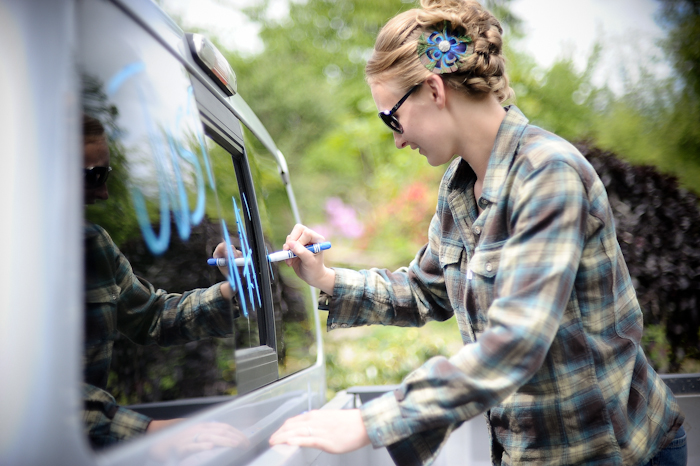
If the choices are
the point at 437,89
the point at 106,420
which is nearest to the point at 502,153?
the point at 437,89

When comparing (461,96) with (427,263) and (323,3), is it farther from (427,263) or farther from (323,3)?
(323,3)

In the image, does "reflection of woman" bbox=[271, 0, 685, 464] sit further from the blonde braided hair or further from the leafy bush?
the leafy bush

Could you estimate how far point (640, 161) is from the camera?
496 centimetres

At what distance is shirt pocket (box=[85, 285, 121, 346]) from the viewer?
0.75 metres

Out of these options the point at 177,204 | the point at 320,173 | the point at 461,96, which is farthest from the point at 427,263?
the point at 320,173

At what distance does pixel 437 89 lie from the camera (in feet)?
4.69

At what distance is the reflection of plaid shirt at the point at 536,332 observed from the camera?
1067mm

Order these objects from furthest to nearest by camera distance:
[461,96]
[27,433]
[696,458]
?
[696,458], [461,96], [27,433]

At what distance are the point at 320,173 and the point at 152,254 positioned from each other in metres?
7.38

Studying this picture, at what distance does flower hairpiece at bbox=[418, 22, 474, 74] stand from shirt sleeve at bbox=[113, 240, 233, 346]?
77 cm

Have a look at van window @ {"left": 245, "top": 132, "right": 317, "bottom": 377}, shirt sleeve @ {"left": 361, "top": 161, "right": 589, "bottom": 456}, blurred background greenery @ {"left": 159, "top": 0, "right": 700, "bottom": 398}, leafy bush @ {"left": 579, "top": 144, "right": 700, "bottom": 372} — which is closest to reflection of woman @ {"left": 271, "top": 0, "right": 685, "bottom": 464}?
shirt sleeve @ {"left": 361, "top": 161, "right": 589, "bottom": 456}

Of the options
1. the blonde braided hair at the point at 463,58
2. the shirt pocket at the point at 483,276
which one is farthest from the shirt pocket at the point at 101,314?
the blonde braided hair at the point at 463,58

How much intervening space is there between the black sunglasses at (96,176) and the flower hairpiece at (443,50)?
0.87 metres

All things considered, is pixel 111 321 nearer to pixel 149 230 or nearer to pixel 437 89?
pixel 149 230
